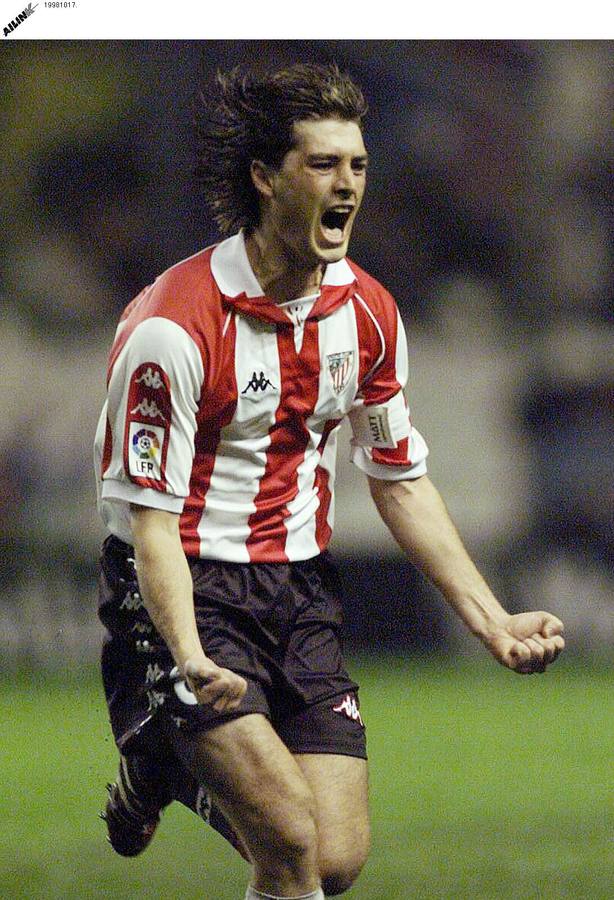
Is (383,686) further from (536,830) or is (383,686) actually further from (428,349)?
(428,349)

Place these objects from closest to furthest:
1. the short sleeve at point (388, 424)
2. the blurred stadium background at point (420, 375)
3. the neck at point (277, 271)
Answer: the neck at point (277, 271), the short sleeve at point (388, 424), the blurred stadium background at point (420, 375)

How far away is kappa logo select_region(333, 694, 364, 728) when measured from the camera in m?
2.14

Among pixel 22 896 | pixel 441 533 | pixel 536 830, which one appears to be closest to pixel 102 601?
pixel 441 533

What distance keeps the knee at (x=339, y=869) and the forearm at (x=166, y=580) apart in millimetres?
459

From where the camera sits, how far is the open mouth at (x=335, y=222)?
79.1 inches

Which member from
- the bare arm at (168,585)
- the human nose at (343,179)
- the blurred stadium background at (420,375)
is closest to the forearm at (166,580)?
the bare arm at (168,585)

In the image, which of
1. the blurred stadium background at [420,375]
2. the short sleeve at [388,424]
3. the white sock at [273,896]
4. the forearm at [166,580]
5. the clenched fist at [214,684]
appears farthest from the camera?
the blurred stadium background at [420,375]

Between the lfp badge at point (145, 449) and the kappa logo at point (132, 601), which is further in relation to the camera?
the kappa logo at point (132, 601)

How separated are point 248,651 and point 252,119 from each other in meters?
0.84

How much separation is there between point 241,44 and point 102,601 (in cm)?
137

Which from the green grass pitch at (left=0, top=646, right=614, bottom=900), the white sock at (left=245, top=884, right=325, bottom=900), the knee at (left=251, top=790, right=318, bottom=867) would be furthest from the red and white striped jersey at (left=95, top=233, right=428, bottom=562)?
the green grass pitch at (left=0, top=646, right=614, bottom=900)

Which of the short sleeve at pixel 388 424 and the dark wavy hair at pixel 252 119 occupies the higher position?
the dark wavy hair at pixel 252 119

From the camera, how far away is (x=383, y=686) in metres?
3.13
